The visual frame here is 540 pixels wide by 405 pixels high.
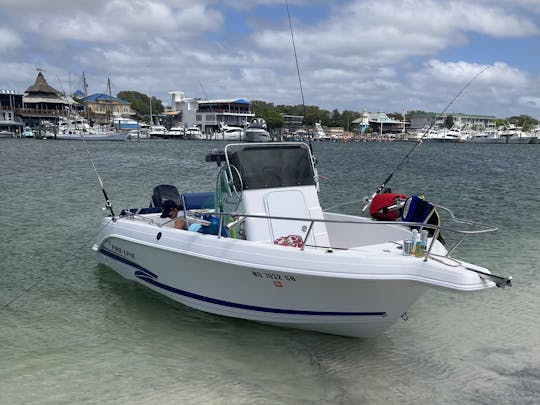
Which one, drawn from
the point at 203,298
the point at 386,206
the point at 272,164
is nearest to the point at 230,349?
the point at 203,298

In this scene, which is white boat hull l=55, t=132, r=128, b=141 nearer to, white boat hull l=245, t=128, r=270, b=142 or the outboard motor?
white boat hull l=245, t=128, r=270, b=142

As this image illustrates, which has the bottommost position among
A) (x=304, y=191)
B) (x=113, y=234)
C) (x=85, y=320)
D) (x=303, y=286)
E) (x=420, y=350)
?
(x=420, y=350)

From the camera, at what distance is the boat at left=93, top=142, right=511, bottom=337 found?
5797 millimetres

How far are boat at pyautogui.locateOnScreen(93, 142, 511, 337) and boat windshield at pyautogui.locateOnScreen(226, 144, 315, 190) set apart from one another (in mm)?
16

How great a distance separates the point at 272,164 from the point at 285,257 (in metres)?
1.98

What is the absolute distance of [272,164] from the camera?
766 cm

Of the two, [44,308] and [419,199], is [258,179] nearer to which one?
[419,199]

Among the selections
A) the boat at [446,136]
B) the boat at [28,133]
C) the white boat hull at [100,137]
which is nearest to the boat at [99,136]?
the white boat hull at [100,137]

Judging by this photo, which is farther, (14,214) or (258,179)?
(14,214)

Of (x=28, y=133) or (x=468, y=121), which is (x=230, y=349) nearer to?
(x=28, y=133)

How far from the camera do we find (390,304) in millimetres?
6051

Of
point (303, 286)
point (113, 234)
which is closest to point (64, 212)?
point (113, 234)

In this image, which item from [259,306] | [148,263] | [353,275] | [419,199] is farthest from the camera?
[148,263]

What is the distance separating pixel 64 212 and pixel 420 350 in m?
13.6
